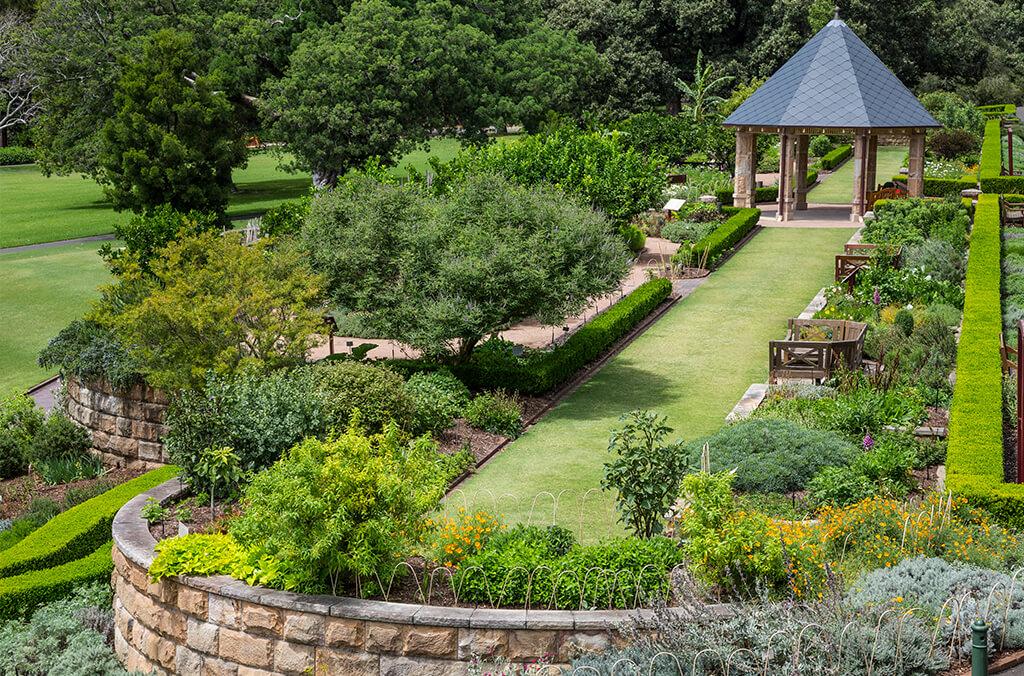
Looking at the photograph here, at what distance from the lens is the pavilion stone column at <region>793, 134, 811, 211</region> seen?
1506 inches

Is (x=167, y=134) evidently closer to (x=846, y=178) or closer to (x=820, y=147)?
(x=846, y=178)

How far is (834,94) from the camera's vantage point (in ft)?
116

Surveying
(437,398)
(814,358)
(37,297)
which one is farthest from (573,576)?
(37,297)

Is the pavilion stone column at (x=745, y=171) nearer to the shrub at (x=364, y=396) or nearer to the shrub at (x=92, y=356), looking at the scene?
the shrub at (x=92, y=356)

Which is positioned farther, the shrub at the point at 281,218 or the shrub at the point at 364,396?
the shrub at the point at 281,218

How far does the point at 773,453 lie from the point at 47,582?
7961mm

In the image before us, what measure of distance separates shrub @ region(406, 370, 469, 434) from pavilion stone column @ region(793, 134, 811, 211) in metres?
21.8

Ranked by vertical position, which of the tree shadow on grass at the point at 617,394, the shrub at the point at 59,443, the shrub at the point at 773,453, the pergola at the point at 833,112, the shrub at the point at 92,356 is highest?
the pergola at the point at 833,112

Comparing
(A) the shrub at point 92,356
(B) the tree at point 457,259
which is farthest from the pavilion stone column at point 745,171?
(A) the shrub at point 92,356

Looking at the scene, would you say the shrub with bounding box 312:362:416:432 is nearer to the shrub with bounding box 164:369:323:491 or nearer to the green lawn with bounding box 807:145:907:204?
the shrub with bounding box 164:369:323:491

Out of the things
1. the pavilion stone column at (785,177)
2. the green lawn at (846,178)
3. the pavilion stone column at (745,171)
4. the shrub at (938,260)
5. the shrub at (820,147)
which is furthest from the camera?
the shrub at (820,147)

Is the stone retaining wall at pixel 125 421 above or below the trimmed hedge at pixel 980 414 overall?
below

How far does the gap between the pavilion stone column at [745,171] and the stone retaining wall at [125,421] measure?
21.8 metres

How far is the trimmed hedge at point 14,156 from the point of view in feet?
221
